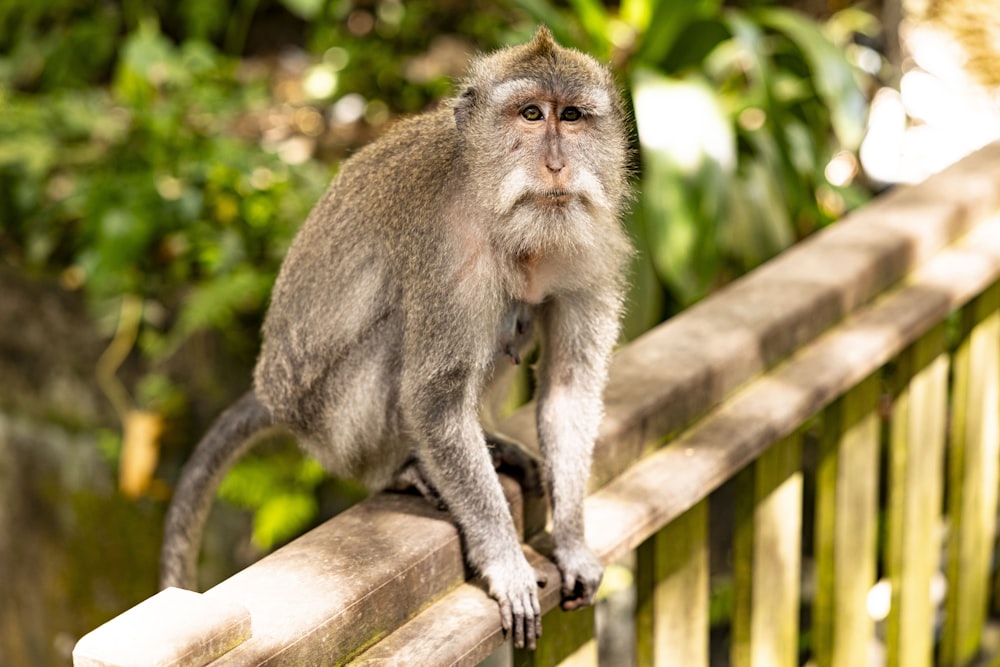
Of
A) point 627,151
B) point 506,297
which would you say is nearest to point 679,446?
point 506,297

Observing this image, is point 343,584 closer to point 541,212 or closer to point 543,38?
point 541,212

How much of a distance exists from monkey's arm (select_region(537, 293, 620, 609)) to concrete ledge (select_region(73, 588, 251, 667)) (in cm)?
65

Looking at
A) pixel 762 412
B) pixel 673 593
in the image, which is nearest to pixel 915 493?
pixel 762 412

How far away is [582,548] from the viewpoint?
6.08 ft

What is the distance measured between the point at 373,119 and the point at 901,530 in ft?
11.2

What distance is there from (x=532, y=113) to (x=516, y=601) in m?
0.81

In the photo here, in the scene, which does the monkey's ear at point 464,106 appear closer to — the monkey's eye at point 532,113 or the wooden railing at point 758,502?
the monkey's eye at point 532,113

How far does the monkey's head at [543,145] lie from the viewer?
194 cm

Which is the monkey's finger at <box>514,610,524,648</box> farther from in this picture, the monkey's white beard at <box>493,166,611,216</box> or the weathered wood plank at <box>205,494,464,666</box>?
the monkey's white beard at <box>493,166,611,216</box>

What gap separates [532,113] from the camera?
1.97 m

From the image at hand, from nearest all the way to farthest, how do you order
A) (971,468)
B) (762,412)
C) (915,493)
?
1. (762,412)
2. (915,493)
3. (971,468)

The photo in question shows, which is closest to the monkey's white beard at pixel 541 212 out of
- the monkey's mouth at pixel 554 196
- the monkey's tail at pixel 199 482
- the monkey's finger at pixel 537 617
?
the monkey's mouth at pixel 554 196

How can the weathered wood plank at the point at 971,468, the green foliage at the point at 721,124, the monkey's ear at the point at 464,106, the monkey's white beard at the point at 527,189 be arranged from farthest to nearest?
the green foliage at the point at 721,124 < the weathered wood plank at the point at 971,468 < the monkey's ear at the point at 464,106 < the monkey's white beard at the point at 527,189

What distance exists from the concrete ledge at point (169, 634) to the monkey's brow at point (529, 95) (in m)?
1.00
